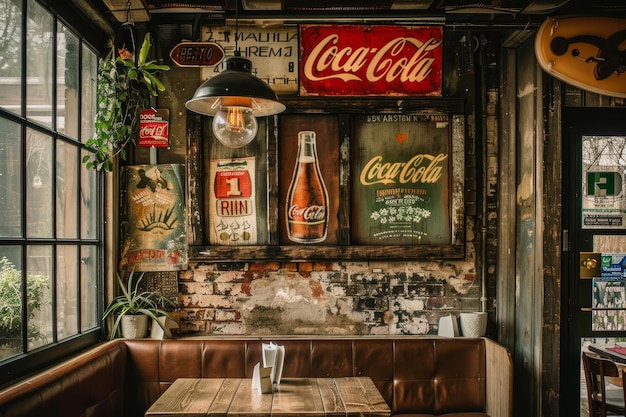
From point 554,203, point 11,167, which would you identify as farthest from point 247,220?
point 554,203

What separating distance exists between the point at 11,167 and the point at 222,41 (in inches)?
76.5

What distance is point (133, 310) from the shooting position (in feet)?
12.9

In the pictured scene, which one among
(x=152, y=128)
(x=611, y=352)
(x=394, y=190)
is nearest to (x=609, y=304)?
(x=611, y=352)

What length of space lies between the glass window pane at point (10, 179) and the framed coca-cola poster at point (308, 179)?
1811 mm

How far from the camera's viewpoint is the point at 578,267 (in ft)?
12.4

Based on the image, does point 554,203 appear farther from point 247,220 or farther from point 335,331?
point 247,220

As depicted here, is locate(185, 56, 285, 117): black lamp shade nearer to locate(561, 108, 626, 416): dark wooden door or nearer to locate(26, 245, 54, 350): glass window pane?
locate(26, 245, 54, 350): glass window pane

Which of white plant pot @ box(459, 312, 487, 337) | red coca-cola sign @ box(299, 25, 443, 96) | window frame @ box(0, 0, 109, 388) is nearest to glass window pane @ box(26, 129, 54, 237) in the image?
window frame @ box(0, 0, 109, 388)

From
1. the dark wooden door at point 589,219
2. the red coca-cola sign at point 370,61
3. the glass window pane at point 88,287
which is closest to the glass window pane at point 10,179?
the glass window pane at point 88,287

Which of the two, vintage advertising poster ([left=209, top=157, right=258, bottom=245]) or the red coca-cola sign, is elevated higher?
the red coca-cola sign

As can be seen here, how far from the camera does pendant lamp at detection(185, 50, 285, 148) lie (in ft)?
8.41

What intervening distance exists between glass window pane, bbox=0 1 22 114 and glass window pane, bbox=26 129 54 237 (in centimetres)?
22

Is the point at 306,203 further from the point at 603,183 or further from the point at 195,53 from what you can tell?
the point at 603,183

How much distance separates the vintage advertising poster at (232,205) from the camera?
414 cm
